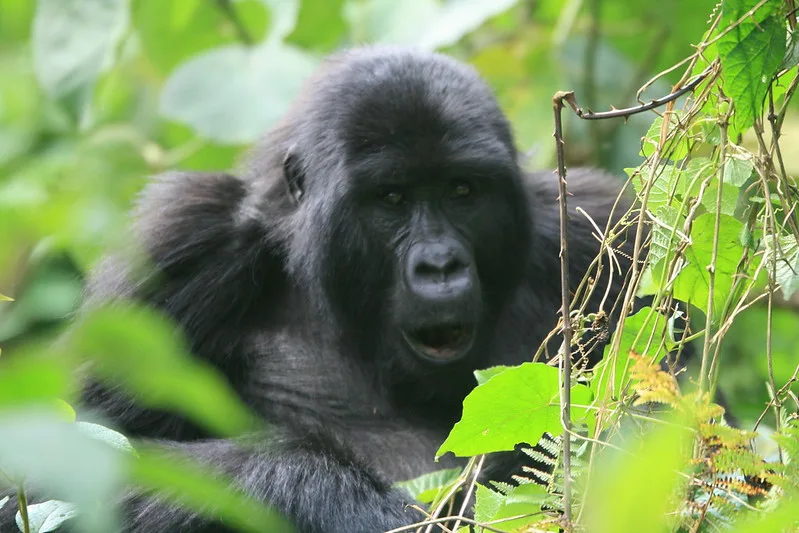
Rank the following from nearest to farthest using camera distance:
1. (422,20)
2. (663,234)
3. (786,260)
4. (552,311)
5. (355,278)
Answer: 1. (786,260)
2. (663,234)
3. (355,278)
4. (552,311)
5. (422,20)

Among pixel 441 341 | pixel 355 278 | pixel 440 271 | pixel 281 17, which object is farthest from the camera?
pixel 281 17

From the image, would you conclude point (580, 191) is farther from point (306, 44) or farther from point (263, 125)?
point (306, 44)

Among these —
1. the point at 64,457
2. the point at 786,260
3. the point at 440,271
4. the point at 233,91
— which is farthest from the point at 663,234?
the point at 233,91

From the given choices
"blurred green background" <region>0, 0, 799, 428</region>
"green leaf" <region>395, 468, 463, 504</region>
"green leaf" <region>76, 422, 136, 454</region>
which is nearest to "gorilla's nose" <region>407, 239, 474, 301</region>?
"green leaf" <region>395, 468, 463, 504</region>

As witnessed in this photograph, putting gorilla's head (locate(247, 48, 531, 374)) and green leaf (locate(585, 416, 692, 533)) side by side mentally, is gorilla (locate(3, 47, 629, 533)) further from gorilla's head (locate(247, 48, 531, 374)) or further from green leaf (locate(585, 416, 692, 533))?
green leaf (locate(585, 416, 692, 533))

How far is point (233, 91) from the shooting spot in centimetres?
484

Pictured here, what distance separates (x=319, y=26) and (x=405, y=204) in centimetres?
288

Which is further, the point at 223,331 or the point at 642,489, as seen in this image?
the point at 223,331

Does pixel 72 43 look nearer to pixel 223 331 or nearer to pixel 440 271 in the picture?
pixel 223 331

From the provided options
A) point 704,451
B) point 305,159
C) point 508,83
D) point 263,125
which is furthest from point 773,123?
point 508,83

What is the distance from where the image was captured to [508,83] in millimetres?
5355

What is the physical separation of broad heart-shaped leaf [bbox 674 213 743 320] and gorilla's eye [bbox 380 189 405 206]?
3.81 ft

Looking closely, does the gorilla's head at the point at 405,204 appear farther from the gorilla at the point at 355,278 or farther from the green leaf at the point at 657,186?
the green leaf at the point at 657,186

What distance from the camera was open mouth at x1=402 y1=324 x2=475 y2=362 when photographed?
270cm
